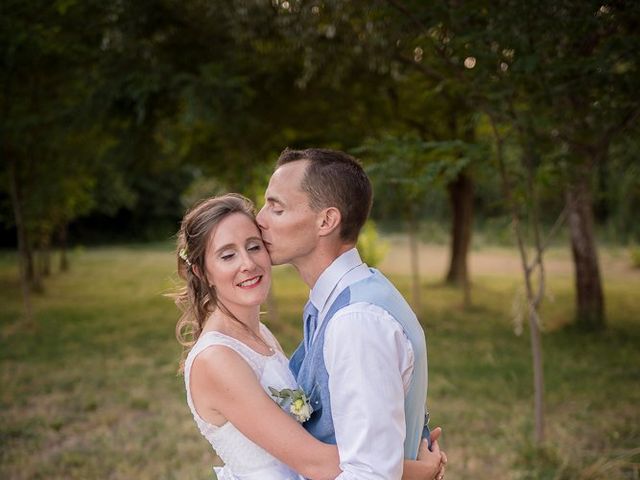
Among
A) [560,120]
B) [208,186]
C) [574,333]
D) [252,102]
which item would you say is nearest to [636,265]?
[574,333]

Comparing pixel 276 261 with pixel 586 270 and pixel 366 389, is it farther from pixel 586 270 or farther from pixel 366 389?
pixel 586 270

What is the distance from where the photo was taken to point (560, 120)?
434cm

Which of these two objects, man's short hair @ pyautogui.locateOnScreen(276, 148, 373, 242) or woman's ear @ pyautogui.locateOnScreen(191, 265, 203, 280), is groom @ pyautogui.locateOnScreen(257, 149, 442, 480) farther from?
woman's ear @ pyautogui.locateOnScreen(191, 265, 203, 280)

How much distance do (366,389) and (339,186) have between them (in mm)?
668

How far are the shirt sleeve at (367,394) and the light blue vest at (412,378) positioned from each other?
0.27ft

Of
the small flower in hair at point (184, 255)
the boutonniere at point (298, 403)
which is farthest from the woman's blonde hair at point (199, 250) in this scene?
the boutonniere at point (298, 403)

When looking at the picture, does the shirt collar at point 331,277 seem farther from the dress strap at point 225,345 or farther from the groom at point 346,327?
the dress strap at point 225,345

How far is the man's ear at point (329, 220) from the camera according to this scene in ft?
6.78

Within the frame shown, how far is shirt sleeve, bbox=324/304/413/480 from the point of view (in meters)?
1.68

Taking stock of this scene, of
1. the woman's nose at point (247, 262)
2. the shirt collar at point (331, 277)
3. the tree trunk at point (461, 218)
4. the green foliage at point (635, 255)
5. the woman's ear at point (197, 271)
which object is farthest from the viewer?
the green foliage at point (635, 255)

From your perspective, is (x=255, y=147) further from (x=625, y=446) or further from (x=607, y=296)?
(x=607, y=296)

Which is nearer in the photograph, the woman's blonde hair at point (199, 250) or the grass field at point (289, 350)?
the woman's blonde hair at point (199, 250)

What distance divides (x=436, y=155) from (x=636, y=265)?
17.1m

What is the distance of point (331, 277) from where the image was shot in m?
2.04
